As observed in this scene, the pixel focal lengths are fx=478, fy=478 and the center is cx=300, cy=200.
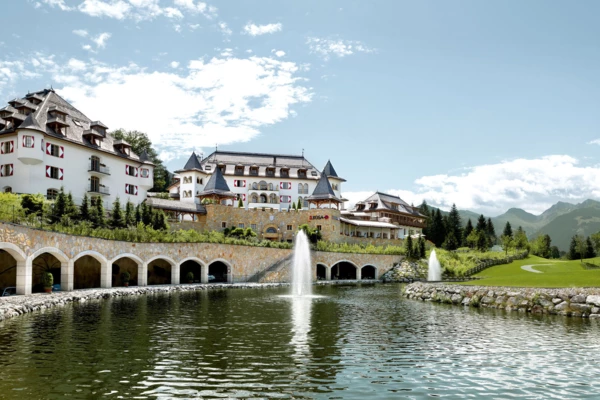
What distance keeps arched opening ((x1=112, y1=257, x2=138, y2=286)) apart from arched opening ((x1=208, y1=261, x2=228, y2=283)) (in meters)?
8.83

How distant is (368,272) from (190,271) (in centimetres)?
2673

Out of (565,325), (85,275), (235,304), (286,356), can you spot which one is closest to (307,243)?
(85,275)

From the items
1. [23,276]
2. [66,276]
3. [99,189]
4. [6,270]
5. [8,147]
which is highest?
[8,147]

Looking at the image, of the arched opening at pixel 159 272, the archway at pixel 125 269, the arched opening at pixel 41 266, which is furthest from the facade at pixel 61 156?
the arched opening at pixel 41 266

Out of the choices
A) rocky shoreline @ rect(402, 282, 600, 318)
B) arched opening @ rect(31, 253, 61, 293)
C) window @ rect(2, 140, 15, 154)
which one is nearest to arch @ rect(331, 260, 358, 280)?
rocky shoreline @ rect(402, 282, 600, 318)

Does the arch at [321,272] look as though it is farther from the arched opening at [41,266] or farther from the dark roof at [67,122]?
the arched opening at [41,266]

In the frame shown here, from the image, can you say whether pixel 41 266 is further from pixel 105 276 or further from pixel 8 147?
pixel 8 147

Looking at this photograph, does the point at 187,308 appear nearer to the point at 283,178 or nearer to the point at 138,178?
the point at 138,178

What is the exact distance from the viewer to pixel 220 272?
5325cm

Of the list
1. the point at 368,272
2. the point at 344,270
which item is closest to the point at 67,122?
the point at 344,270

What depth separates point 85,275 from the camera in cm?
3825

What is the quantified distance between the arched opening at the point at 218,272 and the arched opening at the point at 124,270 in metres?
8.83

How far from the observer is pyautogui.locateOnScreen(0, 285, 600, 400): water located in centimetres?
1068

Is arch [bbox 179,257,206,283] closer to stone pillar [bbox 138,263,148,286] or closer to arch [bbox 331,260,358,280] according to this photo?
stone pillar [bbox 138,263,148,286]
